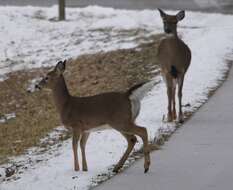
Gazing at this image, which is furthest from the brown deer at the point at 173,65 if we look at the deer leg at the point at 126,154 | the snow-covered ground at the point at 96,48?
the deer leg at the point at 126,154

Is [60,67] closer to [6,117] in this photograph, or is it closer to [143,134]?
[143,134]

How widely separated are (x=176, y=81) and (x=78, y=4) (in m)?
19.0

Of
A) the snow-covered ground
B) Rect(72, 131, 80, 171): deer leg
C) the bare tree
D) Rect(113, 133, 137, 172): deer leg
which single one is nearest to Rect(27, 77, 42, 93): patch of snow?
the snow-covered ground

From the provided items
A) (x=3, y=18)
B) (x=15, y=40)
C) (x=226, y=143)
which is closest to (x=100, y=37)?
(x=15, y=40)

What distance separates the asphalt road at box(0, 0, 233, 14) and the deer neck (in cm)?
1931

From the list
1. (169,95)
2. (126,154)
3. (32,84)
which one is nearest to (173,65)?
(169,95)

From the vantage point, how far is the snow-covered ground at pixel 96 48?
9.58 meters

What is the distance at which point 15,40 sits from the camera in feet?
78.5

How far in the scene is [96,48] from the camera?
21328mm

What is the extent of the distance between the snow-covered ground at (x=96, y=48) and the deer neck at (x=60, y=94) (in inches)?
29.0

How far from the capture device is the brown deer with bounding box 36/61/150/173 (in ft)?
29.9

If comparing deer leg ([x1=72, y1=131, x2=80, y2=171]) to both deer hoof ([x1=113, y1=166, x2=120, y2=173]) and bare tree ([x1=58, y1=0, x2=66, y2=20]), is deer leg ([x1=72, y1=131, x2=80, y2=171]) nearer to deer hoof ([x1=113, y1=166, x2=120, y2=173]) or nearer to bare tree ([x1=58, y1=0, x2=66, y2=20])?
deer hoof ([x1=113, y1=166, x2=120, y2=173])

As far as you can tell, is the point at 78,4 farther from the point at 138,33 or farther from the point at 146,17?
the point at 138,33

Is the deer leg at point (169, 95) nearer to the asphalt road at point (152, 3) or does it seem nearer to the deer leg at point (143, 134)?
the deer leg at point (143, 134)
